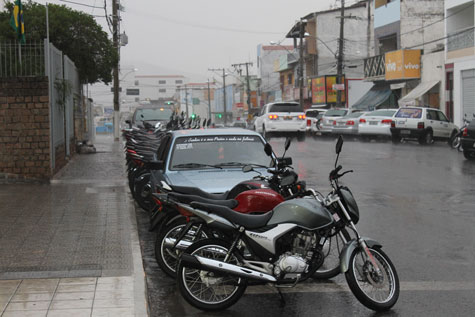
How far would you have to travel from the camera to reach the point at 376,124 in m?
33.9

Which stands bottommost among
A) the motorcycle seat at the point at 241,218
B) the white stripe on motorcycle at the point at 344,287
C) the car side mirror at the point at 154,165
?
the white stripe on motorcycle at the point at 344,287

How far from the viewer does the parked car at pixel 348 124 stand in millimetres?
36219

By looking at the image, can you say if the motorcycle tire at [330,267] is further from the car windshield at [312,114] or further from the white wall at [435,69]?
the car windshield at [312,114]

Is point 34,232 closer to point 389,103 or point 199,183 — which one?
point 199,183

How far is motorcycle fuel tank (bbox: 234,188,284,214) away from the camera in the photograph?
280 inches

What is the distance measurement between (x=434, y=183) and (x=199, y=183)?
8.40 meters

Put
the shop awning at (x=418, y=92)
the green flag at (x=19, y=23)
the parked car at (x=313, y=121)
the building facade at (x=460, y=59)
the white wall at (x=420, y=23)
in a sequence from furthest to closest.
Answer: the white wall at (x=420, y=23), the shop awning at (x=418, y=92), the parked car at (x=313, y=121), the building facade at (x=460, y=59), the green flag at (x=19, y=23)

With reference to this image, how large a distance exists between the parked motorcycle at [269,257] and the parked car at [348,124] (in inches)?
1182

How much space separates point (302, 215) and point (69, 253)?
10.6 feet

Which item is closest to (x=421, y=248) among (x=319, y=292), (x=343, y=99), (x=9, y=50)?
(x=319, y=292)

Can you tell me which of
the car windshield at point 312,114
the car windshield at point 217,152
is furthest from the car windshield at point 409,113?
the car windshield at point 217,152

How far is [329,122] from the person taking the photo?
3819 centimetres

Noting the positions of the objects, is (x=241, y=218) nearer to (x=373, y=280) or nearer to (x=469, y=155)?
(x=373, y=280)

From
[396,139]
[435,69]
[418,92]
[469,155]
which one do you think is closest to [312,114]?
[418,92]
